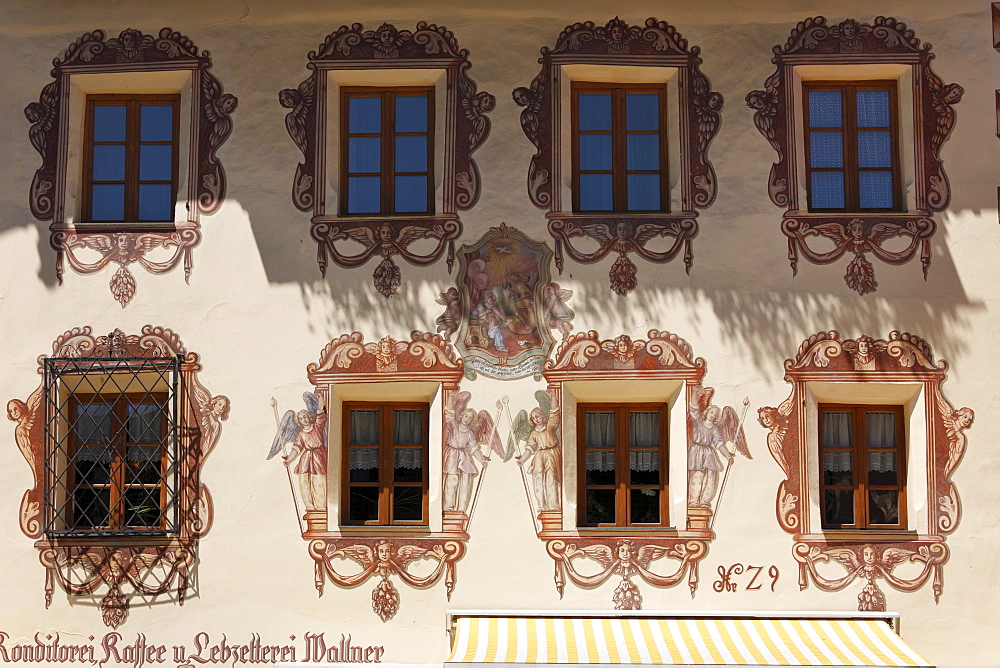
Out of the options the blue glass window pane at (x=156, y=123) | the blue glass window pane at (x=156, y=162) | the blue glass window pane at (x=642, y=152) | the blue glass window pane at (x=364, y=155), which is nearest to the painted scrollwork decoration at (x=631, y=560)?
the blue glass window pane at (x=642, y=152)

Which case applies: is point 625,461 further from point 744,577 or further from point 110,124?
point 110,124

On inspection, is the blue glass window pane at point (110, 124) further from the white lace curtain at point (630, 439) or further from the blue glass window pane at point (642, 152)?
the white lace curtain at point (630, 439)

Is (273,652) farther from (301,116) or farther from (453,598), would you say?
(301,116)

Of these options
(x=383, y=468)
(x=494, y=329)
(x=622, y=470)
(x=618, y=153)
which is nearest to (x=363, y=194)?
(x=494, y=329)

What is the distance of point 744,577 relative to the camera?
9695mm

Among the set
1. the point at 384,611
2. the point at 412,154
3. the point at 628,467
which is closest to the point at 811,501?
the point at 628,467

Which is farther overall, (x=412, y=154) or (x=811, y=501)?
(x=412, y=154)

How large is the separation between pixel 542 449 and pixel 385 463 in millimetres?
1317

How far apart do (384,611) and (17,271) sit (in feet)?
13.9

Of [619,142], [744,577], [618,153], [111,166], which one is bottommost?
[744,577]

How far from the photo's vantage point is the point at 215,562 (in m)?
9.90

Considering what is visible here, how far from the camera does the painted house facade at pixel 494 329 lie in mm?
9758

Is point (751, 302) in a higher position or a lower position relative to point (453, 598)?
higher

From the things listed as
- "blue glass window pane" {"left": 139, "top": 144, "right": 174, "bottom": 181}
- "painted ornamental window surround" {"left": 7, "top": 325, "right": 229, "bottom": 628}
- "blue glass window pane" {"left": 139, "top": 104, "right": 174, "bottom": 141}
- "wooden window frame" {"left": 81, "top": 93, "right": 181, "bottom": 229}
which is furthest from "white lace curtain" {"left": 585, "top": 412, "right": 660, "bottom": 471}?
"blue glass window pane" {"left": 139, "top": 104, "right": 174, "bottom": 141}
